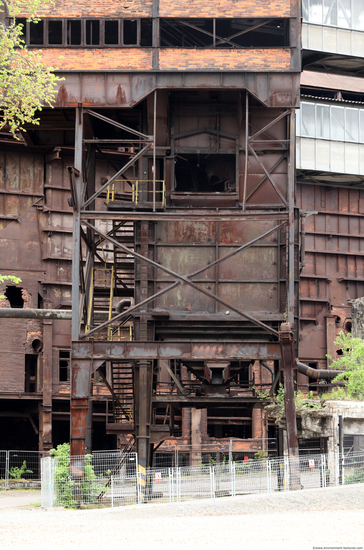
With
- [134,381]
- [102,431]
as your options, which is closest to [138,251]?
[134,381]

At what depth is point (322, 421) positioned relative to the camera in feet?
69.2

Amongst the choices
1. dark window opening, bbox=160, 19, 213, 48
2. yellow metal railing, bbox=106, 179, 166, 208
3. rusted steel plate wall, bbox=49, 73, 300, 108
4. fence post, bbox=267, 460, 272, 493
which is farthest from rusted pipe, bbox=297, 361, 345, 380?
dark window opening, bbox=160, 19, 213, 48

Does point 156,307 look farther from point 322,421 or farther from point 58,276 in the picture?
point 58,276

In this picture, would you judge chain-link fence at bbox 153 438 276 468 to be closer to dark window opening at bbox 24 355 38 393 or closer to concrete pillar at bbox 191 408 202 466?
concrete pillar at bbox 191 408 202 466

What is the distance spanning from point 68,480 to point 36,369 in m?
17.6

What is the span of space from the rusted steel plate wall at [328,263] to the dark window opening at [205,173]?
56.8ft

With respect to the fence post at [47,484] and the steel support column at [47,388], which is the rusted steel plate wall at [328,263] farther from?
the fence post at [47,484]

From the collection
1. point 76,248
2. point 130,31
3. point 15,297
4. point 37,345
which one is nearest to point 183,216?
point 76,248

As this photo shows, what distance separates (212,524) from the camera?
13844mm

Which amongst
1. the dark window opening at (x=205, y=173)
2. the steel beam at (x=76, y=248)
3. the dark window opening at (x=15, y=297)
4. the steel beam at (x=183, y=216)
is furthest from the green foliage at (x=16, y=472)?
the steel beam at (x=183, y=216)

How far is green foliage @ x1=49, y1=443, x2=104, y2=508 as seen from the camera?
61.6ft

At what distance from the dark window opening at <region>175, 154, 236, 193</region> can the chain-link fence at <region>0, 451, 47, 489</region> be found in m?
14.3

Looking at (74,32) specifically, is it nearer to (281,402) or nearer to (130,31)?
(130,31)

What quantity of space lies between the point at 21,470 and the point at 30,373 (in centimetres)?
585
